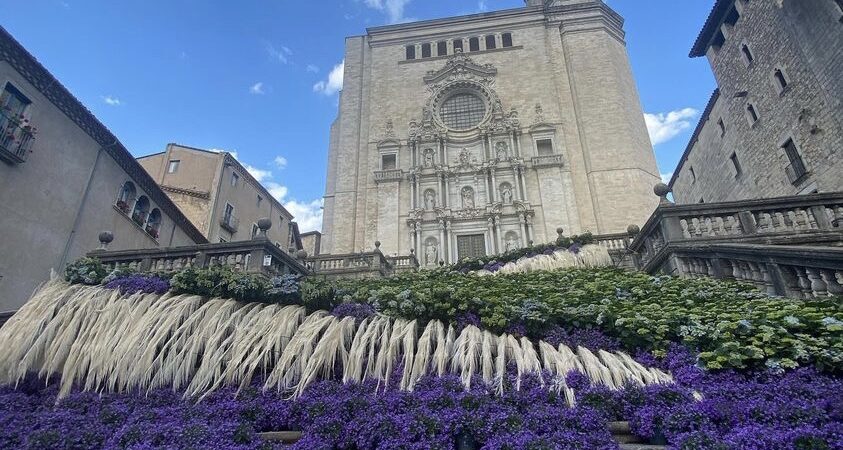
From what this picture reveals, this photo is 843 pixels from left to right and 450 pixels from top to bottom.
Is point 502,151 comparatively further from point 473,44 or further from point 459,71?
point 473,44

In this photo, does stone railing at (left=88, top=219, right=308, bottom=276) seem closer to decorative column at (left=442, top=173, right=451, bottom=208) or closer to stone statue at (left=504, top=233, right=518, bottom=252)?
stone statue at (left=504, top=233, right=518, bottom=252)

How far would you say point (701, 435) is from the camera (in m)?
3.06

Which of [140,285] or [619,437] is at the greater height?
[140,285]

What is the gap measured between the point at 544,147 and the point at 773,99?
14.1 meters

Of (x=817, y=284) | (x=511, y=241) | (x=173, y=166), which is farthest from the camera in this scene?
(x=173, y=166)

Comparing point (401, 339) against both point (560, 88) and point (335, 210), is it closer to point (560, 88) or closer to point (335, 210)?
point (335, 210)

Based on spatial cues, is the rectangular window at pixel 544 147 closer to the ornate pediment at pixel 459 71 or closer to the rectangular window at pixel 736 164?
the ornate pediment at pixel 459 71

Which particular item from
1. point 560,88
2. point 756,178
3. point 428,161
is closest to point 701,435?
point 756,178

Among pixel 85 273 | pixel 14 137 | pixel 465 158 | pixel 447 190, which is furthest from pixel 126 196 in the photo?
pixel 465 158

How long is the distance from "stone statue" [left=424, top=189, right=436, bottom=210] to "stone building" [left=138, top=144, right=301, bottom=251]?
12.5m

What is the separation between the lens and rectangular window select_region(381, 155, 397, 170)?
30.4 m

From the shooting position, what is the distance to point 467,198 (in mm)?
28109

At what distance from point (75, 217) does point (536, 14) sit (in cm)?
3266

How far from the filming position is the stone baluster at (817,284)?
549 centimetres
